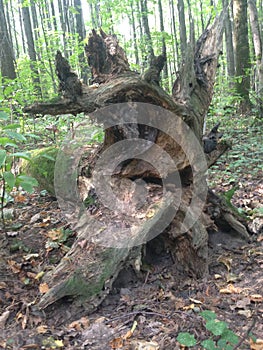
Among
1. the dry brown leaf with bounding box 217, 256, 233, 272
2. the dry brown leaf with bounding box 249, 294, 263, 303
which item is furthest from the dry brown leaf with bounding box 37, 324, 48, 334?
the dry brown leaf with bounding box 217, 256, 233, 272

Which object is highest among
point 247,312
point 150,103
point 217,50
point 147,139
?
point 217,50

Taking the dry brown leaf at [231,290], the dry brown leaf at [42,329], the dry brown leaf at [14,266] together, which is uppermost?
the dry brown leaf at [14,266]

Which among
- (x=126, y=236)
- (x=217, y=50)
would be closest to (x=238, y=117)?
(x=217, y=50)

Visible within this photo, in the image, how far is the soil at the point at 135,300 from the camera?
2262mm

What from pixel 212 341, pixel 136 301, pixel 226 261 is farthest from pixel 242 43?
pixel 212 341

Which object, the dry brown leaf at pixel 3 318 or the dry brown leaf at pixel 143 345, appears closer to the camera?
the dry brown leaf at pixel 143 345

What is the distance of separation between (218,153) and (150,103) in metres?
1.32

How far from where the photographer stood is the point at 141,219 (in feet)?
10.3

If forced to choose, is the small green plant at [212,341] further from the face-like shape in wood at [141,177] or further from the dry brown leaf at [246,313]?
the face-like shape in wood at [141,177]

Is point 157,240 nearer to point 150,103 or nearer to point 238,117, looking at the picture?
point 150,103

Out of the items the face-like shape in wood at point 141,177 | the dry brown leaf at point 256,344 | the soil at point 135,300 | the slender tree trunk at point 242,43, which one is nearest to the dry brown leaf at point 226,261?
the soil at point 135,300

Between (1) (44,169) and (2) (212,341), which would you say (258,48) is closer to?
(1) (44,169)

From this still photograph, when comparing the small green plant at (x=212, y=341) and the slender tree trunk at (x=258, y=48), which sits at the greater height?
the slender tree trunk at (x=258, y=48)

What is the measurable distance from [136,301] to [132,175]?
4.44 ft
